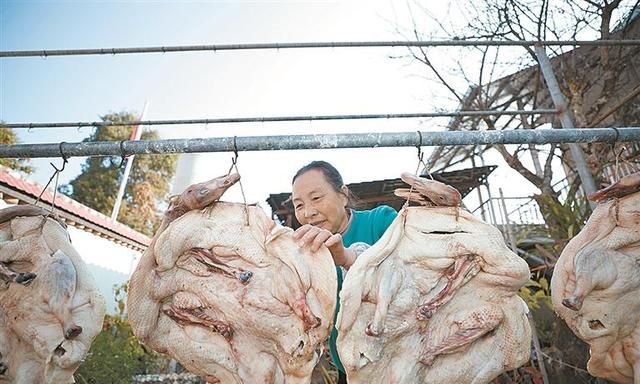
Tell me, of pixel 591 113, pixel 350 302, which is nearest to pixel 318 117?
pixel 350 302

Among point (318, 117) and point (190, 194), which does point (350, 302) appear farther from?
point (318, 117)

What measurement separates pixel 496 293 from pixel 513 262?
166mm

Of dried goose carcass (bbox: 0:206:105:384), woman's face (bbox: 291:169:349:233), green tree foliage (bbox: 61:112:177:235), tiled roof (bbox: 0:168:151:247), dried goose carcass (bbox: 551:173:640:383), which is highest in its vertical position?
green tree foliage (bbox: 61:112:177:235)

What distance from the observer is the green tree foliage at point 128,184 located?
2611cm

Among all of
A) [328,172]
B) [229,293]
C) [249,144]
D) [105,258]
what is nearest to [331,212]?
[328,172]

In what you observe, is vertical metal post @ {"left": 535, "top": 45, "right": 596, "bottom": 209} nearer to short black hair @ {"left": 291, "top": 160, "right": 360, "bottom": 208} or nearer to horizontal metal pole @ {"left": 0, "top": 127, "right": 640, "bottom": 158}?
horizontal metal pole @ {"left": 0, "top": 127, "right": 640, "bottom": 158}

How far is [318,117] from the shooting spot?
3.33m

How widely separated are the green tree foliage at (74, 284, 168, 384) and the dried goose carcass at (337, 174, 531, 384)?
16.7 feet

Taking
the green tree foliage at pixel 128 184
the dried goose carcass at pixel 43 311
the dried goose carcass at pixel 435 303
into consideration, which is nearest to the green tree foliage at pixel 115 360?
the dried goose carcass at pixel 43 311

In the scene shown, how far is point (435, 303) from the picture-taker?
1.97 metres

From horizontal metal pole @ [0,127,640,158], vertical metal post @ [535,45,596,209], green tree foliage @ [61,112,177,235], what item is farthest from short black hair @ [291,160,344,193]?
green tree foliage @ [61,112,177,235]

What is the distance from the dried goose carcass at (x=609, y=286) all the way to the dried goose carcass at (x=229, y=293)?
1234 millimetres

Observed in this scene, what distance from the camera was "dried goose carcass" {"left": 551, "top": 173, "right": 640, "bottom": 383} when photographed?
217 centimetres

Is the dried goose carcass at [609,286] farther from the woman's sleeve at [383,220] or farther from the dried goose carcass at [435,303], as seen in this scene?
the woman's sleeve at [383,220]
